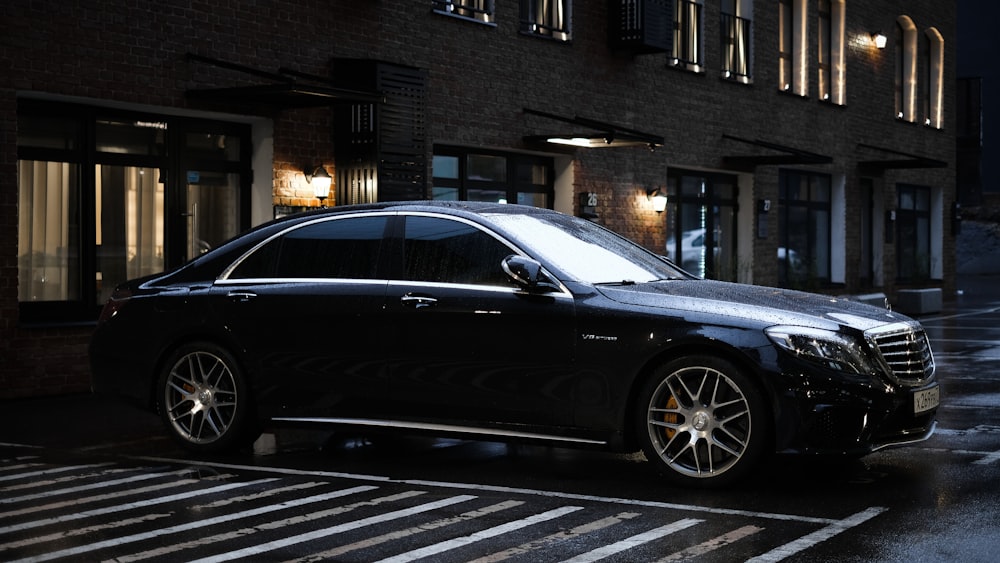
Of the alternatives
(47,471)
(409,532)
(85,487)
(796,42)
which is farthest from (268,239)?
(796,42)

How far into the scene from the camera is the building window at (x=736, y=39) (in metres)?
24.6

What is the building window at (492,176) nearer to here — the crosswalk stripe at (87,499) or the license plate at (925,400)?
the crosswalk stripe at (87,499)

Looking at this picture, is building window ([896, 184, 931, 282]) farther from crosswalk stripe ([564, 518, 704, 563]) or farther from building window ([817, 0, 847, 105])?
crosswalk stripe ([564, 518, 704, 563])

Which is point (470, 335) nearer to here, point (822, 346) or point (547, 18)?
point (822, 346)

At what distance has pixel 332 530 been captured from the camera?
21.6ft

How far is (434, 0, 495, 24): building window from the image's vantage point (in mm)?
18094

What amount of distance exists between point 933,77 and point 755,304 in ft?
95.4

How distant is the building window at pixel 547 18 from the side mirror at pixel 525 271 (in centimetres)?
1198

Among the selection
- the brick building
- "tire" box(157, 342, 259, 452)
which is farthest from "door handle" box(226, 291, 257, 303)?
the brick building

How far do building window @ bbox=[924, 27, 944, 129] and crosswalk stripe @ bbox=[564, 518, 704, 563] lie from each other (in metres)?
29.7

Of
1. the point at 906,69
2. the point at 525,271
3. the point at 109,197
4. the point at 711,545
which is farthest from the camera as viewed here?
the point at 906,69

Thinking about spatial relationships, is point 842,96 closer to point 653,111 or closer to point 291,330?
point 653,111

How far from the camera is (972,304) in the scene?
32125 millimetres

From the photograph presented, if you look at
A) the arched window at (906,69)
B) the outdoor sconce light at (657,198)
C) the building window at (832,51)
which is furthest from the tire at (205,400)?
the arched window at (906,69)
